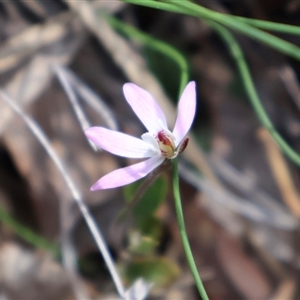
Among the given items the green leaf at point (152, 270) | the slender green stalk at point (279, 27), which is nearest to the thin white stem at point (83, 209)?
the green leaf at point (152, 270)

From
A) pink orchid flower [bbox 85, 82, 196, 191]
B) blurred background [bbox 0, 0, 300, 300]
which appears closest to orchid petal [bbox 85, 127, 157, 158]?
pink orchid flower [bbox 85, 82, 196, 191]

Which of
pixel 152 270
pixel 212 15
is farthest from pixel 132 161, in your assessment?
pixel 212 15

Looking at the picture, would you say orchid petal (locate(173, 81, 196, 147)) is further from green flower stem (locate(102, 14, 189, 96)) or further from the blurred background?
the blurred background

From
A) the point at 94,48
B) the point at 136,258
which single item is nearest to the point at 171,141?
the point at 136,258

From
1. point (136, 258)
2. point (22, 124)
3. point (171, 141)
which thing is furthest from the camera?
point (22, 124)

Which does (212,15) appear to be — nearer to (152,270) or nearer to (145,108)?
(145,108)

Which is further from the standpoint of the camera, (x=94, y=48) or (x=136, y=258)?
(x=94, y=48)

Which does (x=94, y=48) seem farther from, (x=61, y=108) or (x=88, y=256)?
(x=88, y=256)
